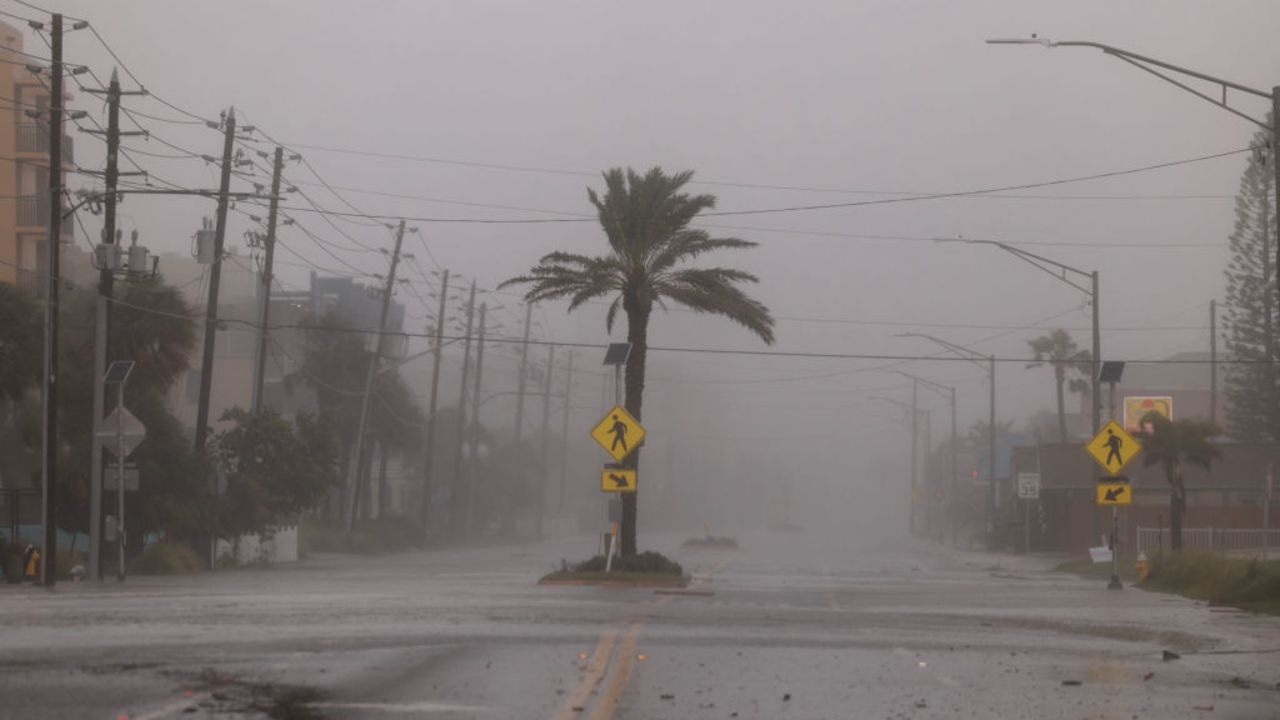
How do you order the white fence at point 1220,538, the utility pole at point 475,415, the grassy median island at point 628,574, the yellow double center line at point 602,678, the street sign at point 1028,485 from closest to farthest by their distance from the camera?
the yellow double center line at point 602,678 < the grassy median island at point 628,574 < the white fence at point 1220,538 < the street sign at point 1028,485 < the utility pole at point 475,415

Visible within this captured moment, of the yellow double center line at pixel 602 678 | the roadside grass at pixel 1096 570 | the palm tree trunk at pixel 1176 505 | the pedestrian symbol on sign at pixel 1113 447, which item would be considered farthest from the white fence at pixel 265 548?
the yellow double center line at pixel 602 678

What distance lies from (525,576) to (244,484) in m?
18.5

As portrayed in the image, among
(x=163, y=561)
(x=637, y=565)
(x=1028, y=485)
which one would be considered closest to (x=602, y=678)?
(x=637, y=565)

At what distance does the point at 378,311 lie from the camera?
104 metres

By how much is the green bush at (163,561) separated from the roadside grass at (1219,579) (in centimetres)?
2631

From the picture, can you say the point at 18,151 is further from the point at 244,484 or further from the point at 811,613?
the point at 811,613

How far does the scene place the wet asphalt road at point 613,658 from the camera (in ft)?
36.9

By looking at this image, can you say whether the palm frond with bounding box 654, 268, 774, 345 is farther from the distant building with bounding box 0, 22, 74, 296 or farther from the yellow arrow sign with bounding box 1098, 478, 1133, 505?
the distant building with bounding box 0, 22, 74, 296

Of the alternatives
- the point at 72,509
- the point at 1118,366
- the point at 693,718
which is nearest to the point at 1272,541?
the point at 1118,366

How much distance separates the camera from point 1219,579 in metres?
30.2

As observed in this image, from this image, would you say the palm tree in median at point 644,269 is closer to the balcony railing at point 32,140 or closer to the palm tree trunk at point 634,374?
the palm tree trunk at point 634,374

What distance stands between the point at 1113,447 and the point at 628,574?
1065 centimetres

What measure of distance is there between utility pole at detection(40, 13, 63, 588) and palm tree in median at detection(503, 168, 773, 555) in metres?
10.3

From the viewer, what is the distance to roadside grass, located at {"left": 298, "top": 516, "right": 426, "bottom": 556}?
7269 centimetres
